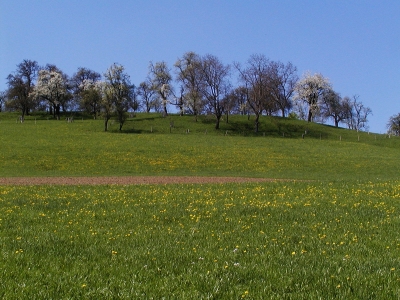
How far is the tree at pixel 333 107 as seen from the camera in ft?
365

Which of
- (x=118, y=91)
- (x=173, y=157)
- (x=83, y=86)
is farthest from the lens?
(x=83, y=86)

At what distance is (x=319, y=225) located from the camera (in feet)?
38.8

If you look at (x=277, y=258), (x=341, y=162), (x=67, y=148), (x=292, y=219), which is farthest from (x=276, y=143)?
(x=277, y=258)

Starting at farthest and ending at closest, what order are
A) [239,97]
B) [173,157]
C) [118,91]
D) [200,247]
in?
[239,97], [118,91], [173,157], [200,247]

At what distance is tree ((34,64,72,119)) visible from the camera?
104 m

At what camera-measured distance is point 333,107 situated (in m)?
117

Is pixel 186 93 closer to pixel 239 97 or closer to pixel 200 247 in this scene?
pixel 239 97

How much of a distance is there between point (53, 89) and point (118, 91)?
124 ft

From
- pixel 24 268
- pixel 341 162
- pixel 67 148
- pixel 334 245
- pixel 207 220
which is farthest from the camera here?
pixel 67 148

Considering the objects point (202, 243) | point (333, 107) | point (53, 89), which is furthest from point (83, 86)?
point (202, 243)

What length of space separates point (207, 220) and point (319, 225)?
3.25 meters

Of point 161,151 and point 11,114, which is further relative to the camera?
point 11,114

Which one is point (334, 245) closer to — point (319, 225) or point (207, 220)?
point (319, 225)

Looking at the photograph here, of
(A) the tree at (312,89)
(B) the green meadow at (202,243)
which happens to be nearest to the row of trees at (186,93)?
(A) the tree at (312,89)
